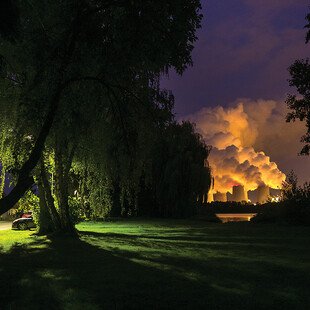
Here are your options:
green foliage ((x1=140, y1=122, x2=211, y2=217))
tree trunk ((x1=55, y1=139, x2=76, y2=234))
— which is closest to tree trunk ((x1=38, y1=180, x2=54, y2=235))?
tree trunk ((x1=55, y1=139, x2=76, y2=234))

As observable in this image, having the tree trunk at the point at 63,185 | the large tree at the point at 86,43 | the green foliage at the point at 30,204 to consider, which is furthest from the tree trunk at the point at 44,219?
the large tree at the point at 86,43

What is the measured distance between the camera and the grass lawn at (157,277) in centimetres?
856

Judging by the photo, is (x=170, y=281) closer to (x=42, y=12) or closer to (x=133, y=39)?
(x=133, y=39)

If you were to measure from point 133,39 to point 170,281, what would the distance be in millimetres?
5372

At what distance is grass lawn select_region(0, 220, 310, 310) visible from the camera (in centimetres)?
856

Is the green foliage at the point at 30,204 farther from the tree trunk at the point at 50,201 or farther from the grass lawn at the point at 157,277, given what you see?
the grass lawn at the point at 157,277

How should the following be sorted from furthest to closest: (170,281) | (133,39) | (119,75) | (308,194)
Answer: (308,194), (119,75), (133,39), (170,281)

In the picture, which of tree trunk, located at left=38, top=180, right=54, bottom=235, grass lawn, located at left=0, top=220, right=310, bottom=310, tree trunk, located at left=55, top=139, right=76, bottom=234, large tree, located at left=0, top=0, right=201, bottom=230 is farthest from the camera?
tree trunk, located at left=38, top=180, right=54, bottom=235

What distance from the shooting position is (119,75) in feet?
40.2

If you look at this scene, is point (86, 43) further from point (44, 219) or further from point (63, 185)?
point (44, 219)

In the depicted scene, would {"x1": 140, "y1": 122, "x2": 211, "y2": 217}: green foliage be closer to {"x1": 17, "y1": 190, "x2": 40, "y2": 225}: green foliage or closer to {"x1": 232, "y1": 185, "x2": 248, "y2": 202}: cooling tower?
{"x1": 17, "y1": 190, "x2": 40, "y2": 225}: green foliage

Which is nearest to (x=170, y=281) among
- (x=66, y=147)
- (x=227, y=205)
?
(x=66, y=147)

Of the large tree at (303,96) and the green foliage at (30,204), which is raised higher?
the large tree at (303,96)

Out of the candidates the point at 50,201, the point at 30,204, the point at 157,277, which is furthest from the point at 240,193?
the point at 157,277
